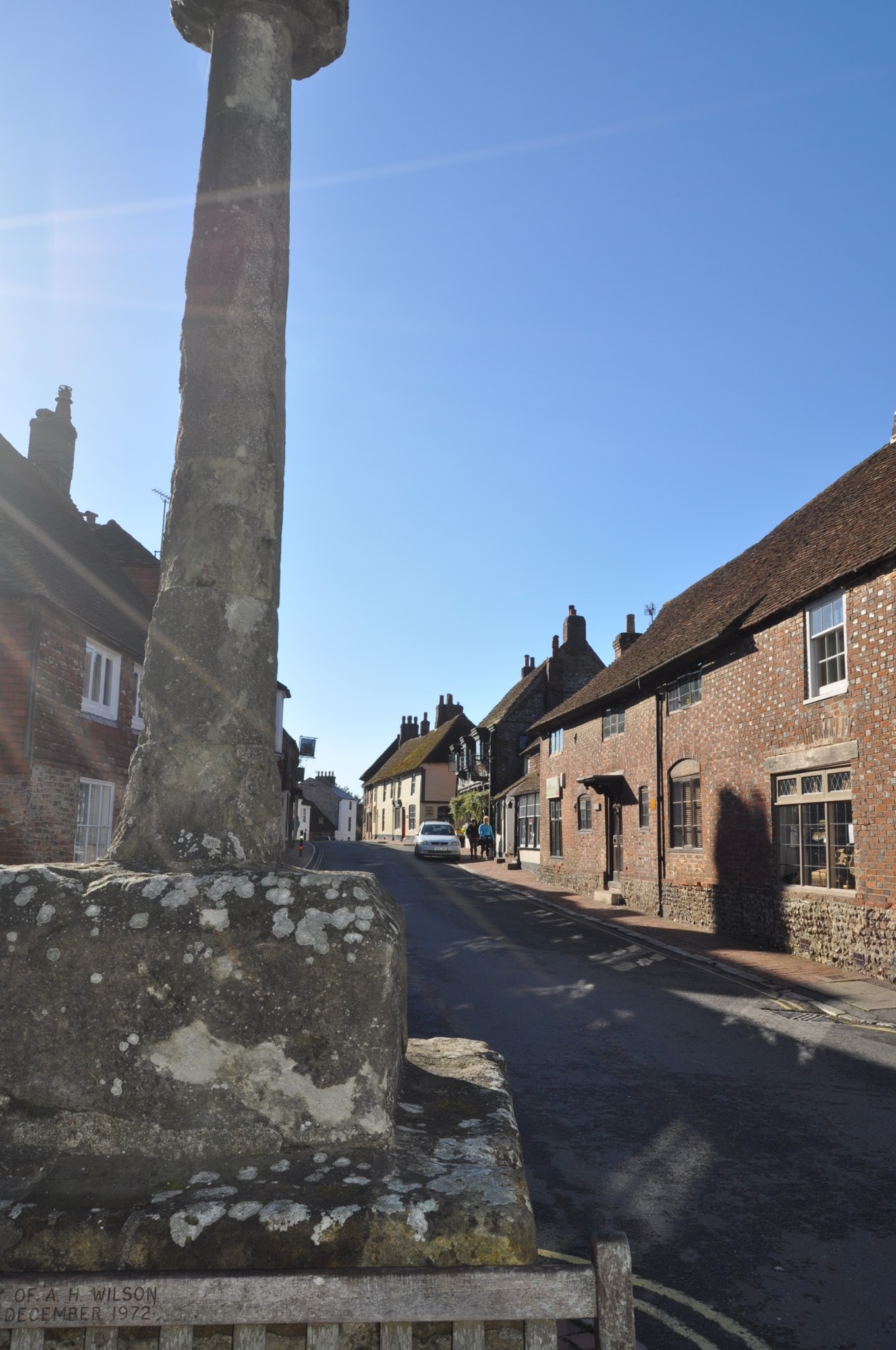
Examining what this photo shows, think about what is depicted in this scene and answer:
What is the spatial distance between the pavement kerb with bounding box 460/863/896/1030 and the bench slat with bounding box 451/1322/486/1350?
8664 millimetres

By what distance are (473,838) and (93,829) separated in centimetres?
2940

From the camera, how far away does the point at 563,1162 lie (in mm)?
5168

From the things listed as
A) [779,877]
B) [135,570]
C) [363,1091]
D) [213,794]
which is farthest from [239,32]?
[135,570]

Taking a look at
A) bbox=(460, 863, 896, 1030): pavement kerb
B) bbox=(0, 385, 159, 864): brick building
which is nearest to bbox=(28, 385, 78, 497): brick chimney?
bbox=(0, 385, 159, 864): brick building

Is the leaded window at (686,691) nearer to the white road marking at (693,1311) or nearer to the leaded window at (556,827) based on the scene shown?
the leaded window at (556,827)

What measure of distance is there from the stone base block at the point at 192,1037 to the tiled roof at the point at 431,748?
189ft

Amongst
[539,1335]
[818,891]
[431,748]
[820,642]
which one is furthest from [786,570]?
[431,748]

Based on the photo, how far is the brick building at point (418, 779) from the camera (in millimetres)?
60125

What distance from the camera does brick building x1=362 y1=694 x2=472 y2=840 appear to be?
60.1m

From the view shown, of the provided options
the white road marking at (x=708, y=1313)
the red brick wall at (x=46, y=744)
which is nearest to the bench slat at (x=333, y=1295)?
the white road marking at (x=708, y=1313)

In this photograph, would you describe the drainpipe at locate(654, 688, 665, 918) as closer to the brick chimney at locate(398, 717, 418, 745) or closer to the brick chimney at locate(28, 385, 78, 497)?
the brick chimney at locate(28, 385, 78, 497)

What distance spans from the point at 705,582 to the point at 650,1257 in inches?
816

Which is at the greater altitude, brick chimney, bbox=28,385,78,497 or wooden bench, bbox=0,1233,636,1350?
brick chimney, bbox=28,385,78,497

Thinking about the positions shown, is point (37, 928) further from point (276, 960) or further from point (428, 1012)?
point (428, 1012)
